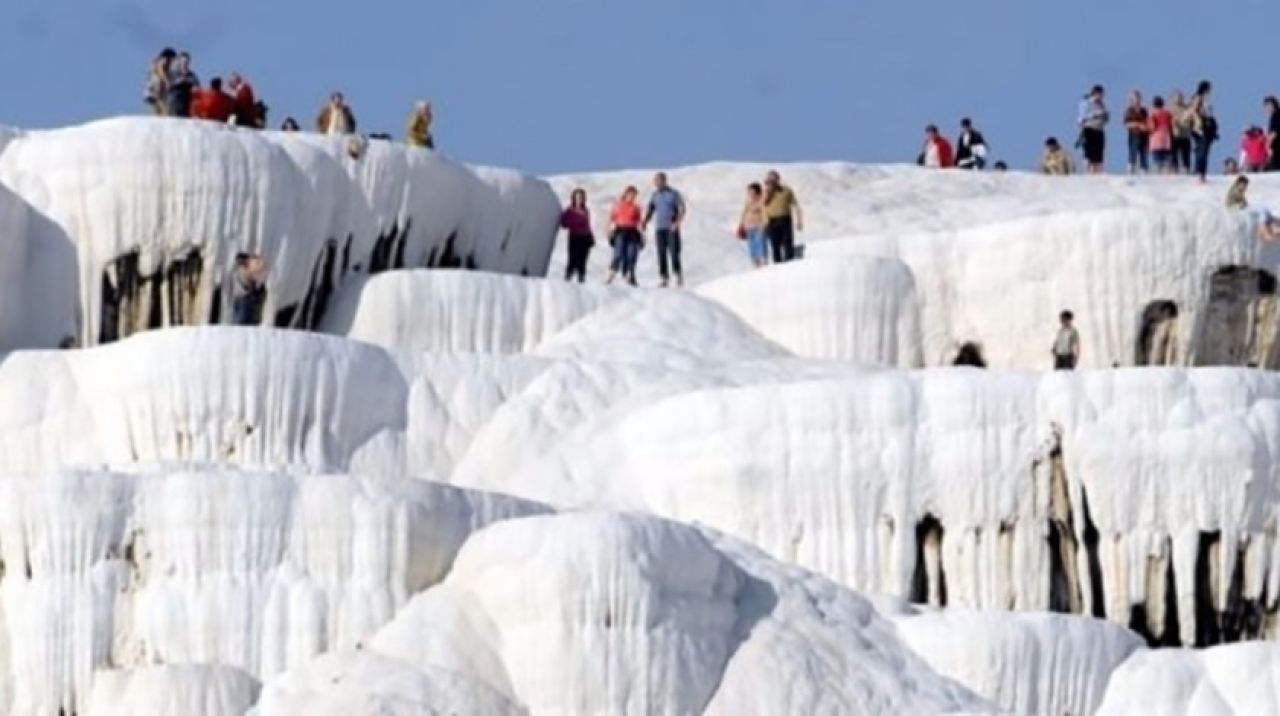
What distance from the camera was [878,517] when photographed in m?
51.1

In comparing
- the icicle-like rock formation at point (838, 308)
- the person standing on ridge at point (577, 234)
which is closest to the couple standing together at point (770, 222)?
the icicle-like rock formation at point (838, 308)

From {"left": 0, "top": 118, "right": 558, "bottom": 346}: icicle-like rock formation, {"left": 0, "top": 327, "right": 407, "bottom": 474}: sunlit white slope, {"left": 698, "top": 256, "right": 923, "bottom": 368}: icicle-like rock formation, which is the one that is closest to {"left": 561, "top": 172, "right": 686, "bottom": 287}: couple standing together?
{"left": 698, "top": 256, "right": 923, "bottom": 368}: icicle-like rock formation

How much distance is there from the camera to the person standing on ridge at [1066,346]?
55281mm

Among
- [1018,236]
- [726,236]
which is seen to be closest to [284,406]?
[1018,236]

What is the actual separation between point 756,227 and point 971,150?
9.48m

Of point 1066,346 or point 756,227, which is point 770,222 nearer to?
point 756,227

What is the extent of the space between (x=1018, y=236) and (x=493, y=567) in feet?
38.9

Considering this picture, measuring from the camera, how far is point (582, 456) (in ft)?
170

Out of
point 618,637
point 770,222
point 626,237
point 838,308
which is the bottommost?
point 618,637

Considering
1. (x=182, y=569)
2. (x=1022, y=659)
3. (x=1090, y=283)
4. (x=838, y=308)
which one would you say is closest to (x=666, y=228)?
(x=838, y=308)

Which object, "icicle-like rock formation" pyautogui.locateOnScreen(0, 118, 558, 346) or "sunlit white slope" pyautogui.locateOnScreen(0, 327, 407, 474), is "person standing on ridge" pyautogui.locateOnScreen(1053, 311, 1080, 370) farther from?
"sunlit white slope" pyautogui.locateOnScreen(0, 327, 407, 474)

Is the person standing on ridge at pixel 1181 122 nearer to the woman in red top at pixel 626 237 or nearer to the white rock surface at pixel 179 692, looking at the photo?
the woman in red top at pixel 626 237

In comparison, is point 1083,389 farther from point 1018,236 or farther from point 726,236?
point 726,236

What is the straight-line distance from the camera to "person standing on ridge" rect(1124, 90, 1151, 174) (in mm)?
66125
